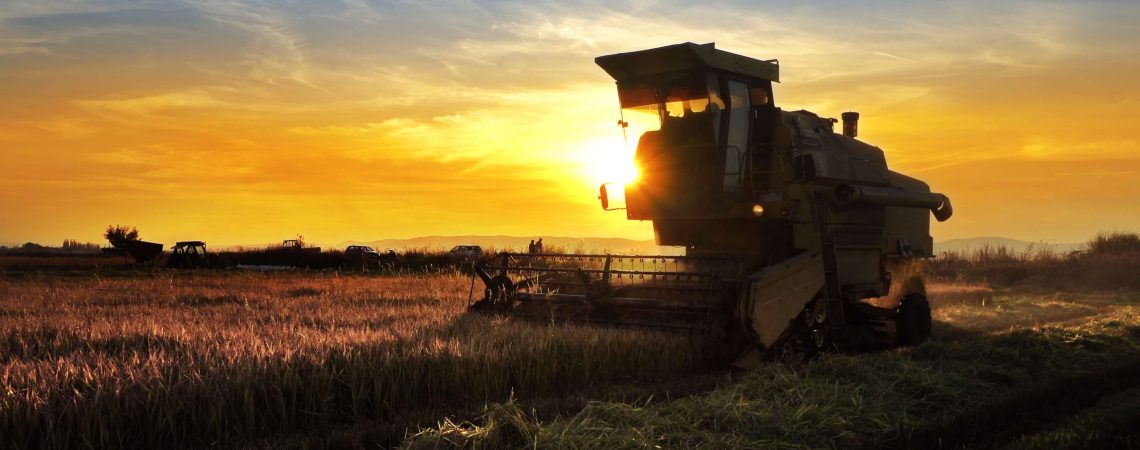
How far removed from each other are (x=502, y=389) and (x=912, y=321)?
261 inches

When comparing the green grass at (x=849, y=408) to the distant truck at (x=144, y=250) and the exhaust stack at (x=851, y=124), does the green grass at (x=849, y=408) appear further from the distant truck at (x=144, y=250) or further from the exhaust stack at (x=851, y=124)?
the distant truck at (x=144, y=250)

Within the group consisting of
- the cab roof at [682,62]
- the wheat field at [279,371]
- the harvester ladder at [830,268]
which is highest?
the cab roof at [682,62]

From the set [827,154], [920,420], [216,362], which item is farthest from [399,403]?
[827,154]

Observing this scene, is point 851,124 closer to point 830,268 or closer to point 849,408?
point 830,268

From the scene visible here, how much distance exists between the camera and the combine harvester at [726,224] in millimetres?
9562

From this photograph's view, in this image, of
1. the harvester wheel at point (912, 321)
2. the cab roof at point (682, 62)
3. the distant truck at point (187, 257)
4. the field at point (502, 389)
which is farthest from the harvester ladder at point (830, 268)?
the distant truck at point (187, 257)

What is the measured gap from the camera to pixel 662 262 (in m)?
10.4

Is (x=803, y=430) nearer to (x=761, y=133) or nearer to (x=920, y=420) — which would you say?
(x=920, y=420)

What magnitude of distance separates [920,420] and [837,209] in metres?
4.65

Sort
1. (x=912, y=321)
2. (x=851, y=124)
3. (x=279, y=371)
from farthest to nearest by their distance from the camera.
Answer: (x=851, y=124)
(x=912, y=321)
(x=279, y=371)

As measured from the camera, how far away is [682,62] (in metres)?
10.1

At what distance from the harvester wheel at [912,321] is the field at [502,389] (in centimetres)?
87

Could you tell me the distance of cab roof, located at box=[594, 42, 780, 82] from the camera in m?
9.98

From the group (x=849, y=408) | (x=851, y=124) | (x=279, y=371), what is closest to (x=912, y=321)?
(x=851, y=124)
